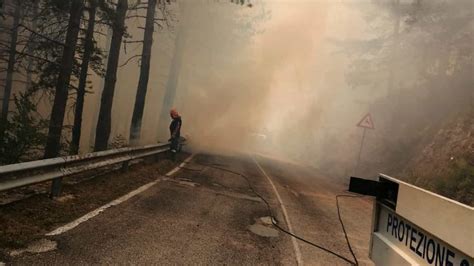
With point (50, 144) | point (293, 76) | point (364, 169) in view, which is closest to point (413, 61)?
point (364, 169)

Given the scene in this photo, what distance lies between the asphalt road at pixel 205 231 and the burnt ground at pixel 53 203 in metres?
0.33

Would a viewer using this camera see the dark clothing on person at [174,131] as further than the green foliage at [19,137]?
Yes

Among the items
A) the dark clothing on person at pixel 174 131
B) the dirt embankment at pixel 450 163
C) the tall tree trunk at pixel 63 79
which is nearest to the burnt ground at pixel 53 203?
the tall tree trunk at pixel 63 79

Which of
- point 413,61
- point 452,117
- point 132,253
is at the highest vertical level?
point 413,61

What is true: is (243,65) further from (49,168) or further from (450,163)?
(49,168)

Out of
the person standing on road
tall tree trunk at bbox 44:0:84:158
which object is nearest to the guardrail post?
tall tree trunk at bbox 44:0:84:158

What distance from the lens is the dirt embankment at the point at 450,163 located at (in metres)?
12.5

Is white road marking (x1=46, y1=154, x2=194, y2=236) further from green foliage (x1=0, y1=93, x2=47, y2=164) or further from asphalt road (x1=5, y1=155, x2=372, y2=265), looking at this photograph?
green foliage (x1=0, y1=93, x2=47, y2=164)

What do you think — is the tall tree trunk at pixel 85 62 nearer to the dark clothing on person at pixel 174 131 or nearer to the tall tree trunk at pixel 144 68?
the tall tree trunk at pixel 144 68

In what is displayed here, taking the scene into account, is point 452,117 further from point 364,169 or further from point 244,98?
point 244,98

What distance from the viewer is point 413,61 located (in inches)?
1077

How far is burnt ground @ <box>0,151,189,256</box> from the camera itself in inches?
222

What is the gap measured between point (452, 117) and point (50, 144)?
1573cm

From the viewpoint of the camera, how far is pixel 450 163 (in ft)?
49.2
